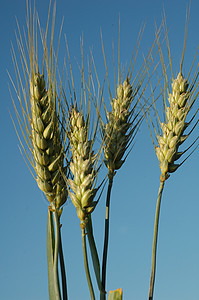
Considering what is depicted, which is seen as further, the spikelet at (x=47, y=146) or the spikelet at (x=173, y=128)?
the spikelet at (x=173, y=128)

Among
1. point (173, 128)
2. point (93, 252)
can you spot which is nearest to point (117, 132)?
point (173, 128)

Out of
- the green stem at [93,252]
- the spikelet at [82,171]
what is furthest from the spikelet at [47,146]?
the green stem at [93,252]

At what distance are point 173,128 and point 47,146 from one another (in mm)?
519

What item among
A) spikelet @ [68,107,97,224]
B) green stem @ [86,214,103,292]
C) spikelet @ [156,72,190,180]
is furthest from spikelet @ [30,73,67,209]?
spikelet @ [156,72,190,180]

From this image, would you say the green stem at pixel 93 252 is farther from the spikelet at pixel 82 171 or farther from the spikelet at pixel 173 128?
the spikelet at pixel 173 128

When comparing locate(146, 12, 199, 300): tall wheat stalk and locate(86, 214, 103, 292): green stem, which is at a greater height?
locate(146, 12, 199, 300): tall wheat stalk

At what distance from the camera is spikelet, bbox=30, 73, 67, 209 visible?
1299mm

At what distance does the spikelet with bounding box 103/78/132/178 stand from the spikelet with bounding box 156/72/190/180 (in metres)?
0.15

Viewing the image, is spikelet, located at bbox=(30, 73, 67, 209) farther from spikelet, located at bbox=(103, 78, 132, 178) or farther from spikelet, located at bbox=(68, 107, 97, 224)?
spikelet, located at bbox=(103, 78, 132, 178)

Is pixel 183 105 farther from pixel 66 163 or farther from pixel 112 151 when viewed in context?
pixel 66 163

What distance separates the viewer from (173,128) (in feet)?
5.04

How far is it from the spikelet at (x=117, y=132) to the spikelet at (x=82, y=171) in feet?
0.35

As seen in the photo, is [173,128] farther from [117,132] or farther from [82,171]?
[82,171]

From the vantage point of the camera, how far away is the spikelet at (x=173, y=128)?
4.92ft
